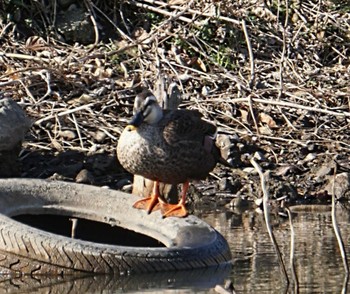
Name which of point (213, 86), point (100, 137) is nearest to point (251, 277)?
point (100, 137)

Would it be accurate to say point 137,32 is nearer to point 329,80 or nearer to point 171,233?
point 329,80

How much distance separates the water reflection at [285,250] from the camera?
26.8ft

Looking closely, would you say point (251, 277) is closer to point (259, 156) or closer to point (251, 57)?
point (259, 156)

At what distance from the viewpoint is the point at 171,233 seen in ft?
30.0

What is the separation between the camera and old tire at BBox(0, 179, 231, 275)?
27.8 feet

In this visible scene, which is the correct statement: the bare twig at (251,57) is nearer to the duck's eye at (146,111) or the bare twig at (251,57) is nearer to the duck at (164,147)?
the duck at (164,147)

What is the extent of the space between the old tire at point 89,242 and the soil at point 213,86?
2.34 m

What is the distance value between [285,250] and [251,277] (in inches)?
41.8

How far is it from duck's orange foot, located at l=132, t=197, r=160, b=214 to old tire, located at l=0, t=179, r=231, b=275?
2.2 inches

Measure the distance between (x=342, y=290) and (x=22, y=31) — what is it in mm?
8418

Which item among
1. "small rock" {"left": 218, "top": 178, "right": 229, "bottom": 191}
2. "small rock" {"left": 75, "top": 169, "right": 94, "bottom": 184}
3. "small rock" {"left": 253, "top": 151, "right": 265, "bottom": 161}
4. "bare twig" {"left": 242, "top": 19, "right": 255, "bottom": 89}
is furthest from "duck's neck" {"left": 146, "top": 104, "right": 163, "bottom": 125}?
"bare twig" {"left": 242, "top": 19, "right": 255, "bottom": 89}

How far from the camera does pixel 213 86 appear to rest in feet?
46.9

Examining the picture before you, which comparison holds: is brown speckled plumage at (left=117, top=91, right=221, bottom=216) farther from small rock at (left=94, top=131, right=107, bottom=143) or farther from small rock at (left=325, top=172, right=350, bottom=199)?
small rock at (left=94, top=131, right=107, bottom=143)

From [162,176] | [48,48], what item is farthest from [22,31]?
[162,176]
